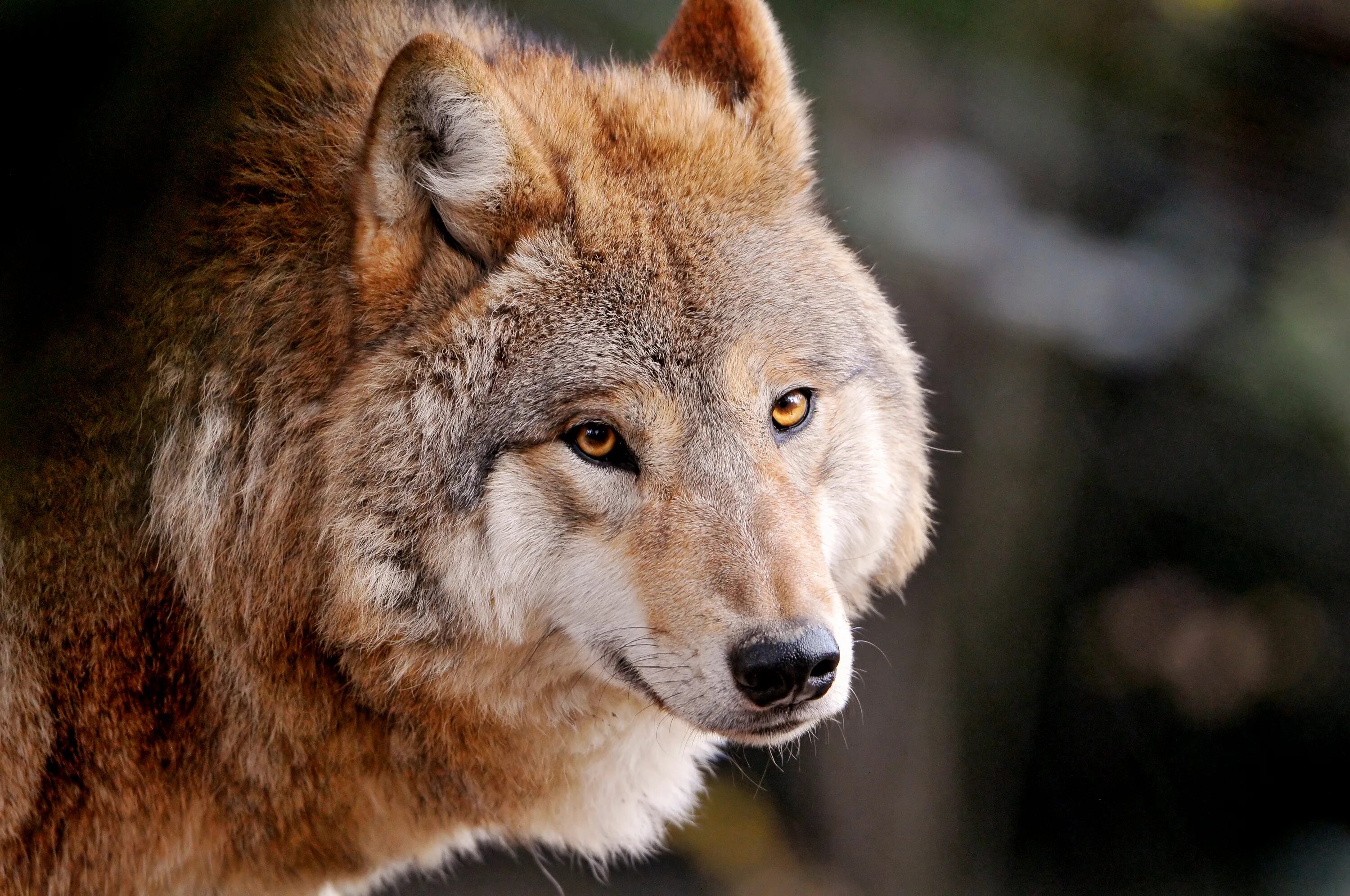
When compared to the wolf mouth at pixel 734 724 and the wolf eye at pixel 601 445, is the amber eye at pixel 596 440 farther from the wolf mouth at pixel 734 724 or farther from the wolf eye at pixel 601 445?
the wolf mouth at pixel 734 724

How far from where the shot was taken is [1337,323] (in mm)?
5547

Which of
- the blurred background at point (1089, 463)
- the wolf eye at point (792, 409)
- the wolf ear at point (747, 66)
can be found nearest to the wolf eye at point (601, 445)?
the wolf eye at point (792, 409)

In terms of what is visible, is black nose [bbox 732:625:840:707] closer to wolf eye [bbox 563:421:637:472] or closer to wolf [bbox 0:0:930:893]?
wolf [bbox 0:0:930:893]

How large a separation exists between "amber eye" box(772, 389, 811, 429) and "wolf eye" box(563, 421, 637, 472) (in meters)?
0.40

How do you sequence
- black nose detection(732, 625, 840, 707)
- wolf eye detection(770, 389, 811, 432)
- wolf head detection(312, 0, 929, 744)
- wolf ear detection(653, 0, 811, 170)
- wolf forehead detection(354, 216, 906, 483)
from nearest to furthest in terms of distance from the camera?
black nose detection(732, 625, 840, 707) → wolf head detection(312, 0, 929, 744) → wolf forehead detection(354, 216, 906, 483) → wolf eye detection(770, 389, 811, 432) → wolf ear detection(653, 0, 811, 170)

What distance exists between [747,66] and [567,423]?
1.31 meters

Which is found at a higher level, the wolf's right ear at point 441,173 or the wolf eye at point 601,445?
the wolf's right ear at point 441,173

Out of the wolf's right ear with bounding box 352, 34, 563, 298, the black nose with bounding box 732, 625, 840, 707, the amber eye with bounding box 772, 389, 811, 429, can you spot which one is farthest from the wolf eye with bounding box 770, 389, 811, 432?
the wolf's right ear with bounding box 352, 34, 563, 298

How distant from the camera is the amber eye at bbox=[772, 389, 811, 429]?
2.98m

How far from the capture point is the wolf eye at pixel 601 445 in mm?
2807

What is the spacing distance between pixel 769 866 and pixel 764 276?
5.57 meters

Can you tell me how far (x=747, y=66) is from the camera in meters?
3.45

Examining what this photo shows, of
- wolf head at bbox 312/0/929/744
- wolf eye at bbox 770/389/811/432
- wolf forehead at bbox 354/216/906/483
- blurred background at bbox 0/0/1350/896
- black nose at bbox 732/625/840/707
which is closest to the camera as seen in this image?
black nose at bbox 732/625/840/707

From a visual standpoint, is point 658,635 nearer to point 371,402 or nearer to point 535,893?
point 371,402
